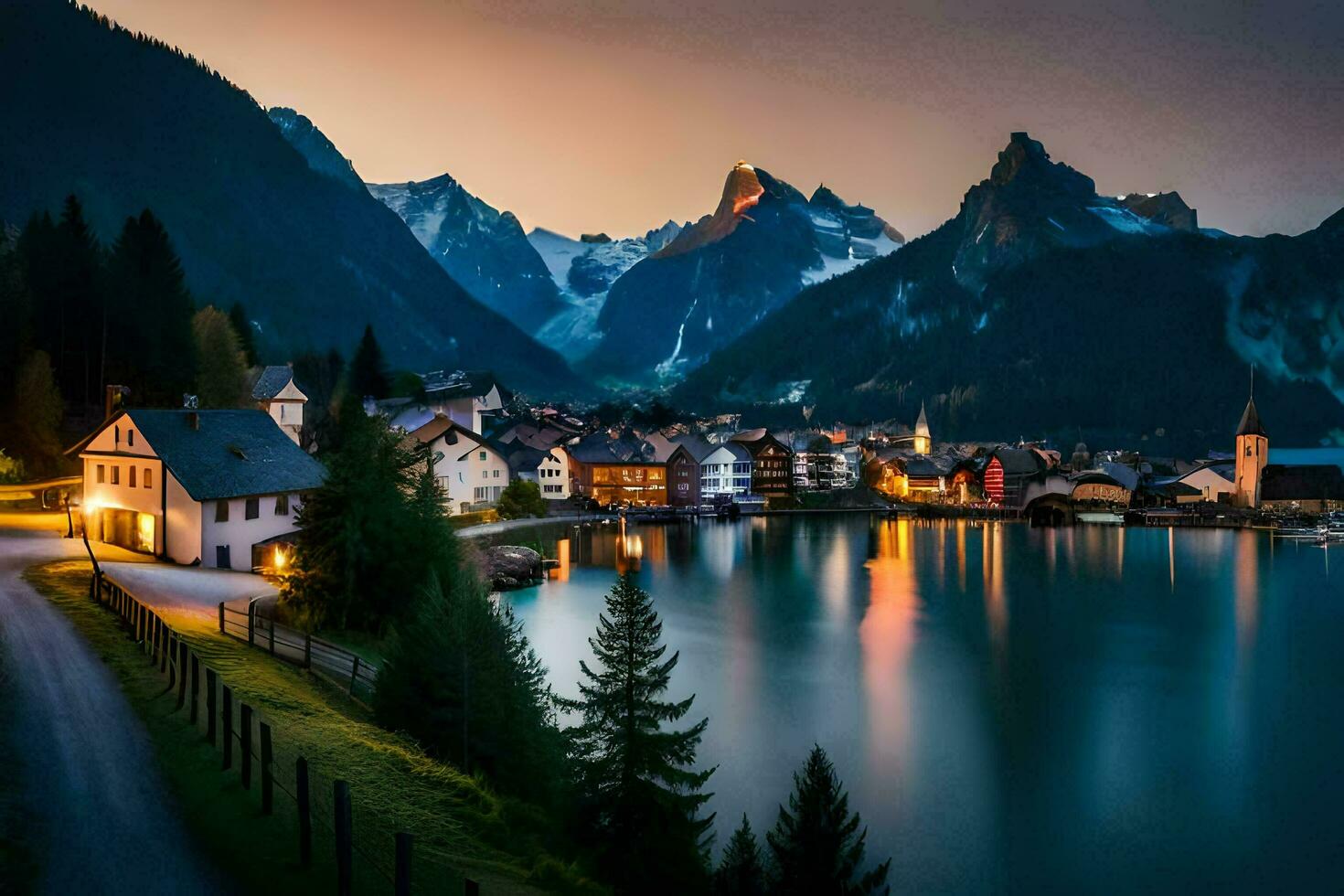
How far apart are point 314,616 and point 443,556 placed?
395cm

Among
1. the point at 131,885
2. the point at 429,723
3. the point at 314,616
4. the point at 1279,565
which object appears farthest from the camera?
the point at 1279,565

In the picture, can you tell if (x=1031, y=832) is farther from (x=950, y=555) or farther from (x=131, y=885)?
(x=950, y=555)

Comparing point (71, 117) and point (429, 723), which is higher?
point (71, 117)

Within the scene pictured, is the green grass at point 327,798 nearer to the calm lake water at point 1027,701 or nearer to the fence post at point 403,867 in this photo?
the fence post at point 403,867

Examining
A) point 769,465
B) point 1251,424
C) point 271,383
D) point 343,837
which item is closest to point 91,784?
point 343,837

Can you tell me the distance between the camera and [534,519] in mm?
76312

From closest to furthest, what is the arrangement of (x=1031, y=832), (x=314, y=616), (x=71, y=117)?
(x=1031, y=832) → (x=314, y=616) → (x=71, y=117)

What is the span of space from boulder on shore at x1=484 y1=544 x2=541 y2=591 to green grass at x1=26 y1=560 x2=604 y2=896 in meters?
32.1

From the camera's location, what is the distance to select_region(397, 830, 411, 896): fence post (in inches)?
295

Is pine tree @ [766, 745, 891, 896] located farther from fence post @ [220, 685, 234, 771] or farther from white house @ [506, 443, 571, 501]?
white house @ [506, 443, 571, 501]

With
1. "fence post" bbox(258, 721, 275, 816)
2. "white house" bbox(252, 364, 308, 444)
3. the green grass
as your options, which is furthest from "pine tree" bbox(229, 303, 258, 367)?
"fence post" bbox(258, 721, 275, 816)

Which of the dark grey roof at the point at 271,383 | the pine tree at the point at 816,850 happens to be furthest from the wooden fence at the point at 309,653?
the dark grey roof at the point at 271,383

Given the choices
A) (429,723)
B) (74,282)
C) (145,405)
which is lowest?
(429,723)

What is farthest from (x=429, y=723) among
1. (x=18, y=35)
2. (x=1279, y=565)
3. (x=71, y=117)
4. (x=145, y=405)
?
(x=18, y=35)
